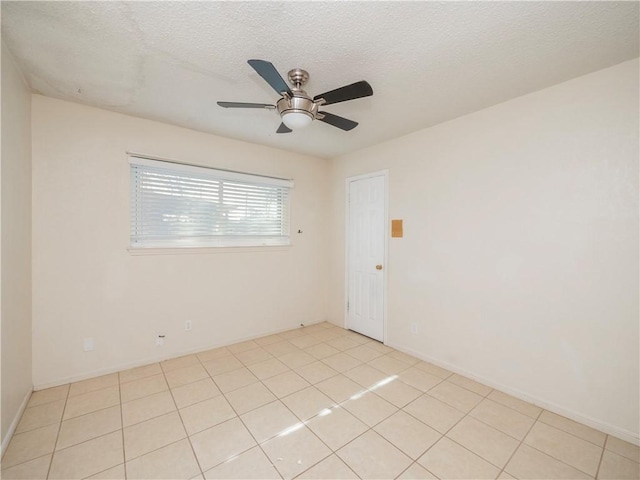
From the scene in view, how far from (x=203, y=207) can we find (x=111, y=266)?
1.06m

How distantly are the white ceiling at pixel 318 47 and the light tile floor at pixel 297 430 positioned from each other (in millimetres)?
2525

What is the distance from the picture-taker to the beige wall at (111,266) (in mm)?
2367

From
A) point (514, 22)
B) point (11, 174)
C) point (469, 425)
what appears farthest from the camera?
point (469, 425)

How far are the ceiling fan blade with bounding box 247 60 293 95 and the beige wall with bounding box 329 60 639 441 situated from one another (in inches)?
76.4

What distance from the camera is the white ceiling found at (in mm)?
1441

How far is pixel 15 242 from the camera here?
1.95 meters

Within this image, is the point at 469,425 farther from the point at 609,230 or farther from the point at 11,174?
the point at 11,174

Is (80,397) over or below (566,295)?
below

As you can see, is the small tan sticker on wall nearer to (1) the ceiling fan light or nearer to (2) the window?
(2) the window

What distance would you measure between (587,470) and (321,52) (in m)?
3.01

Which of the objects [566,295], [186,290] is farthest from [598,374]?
[186,290]

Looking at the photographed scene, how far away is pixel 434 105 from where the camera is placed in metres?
2.46

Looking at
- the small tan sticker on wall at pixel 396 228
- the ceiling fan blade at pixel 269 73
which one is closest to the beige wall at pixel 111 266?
the small tan sticker on wall at pixel 396 228

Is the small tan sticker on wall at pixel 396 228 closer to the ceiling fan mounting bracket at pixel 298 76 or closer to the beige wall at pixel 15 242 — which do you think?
the ceiling fan mounting bracket at pixel 298 76
